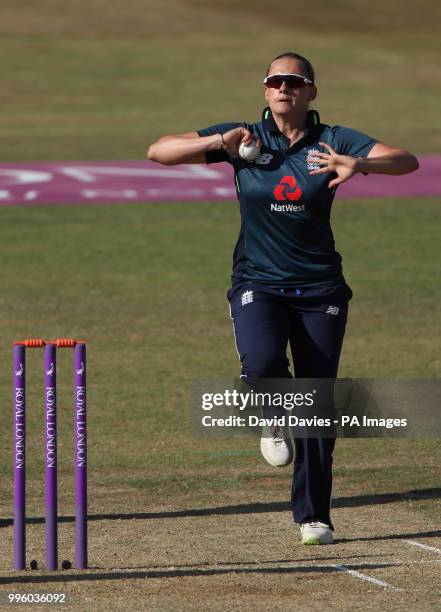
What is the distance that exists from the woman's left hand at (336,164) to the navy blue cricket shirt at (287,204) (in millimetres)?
107

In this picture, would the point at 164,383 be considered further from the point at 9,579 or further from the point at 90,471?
the point at 9,579

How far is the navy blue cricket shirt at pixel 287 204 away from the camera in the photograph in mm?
7621

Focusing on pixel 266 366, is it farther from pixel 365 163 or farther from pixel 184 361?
pixel 184 361

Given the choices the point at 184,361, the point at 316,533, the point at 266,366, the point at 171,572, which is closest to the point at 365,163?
the point at 266,366

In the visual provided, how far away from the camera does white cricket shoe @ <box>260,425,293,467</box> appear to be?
311 inches

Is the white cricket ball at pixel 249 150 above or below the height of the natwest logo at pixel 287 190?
above

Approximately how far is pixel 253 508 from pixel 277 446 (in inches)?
41.2

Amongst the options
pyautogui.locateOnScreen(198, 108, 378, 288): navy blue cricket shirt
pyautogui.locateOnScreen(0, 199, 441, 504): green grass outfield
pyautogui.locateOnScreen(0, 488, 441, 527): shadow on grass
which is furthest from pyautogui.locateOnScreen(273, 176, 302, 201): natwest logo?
pyautogui.locateOnScreen(0, 199, 441, 504): green grass outfield

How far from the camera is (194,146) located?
7648mm

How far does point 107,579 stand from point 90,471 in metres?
3.24

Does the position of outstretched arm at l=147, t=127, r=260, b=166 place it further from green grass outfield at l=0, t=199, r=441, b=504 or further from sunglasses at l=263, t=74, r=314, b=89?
green grass outfield at l=0, t=199, r=441, b=504

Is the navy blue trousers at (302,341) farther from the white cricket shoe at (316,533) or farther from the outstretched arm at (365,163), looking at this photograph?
the outstretched arm at (365,163)

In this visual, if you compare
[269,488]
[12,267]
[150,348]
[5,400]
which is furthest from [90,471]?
[12,267]

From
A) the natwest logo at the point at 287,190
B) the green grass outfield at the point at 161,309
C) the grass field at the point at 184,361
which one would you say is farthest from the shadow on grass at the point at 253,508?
the natwest logo at the point at 287,190
